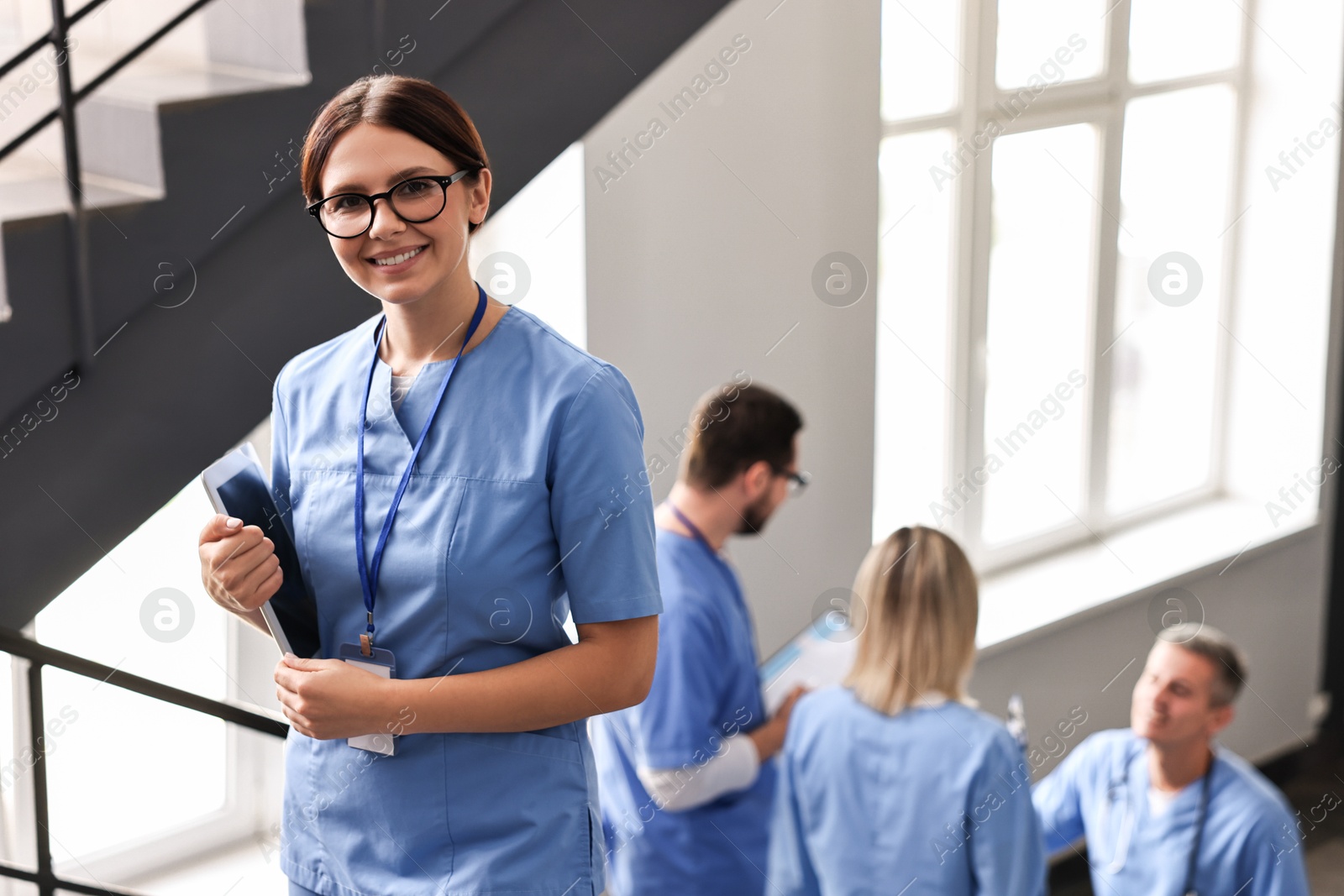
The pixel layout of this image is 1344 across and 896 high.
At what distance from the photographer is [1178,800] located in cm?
246

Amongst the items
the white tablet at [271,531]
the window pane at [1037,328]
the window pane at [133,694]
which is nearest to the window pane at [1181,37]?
the window pane at [1037,328]

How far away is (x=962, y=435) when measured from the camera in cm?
354

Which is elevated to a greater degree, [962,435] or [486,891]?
[962,435]

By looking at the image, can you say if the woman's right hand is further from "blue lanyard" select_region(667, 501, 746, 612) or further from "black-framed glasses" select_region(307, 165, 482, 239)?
"blue lanyard" select_region(667, 501, 746, 612)

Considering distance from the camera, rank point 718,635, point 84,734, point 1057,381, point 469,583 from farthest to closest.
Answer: point 1057,381 → point 84,734 → point 718,635 → point 469,583

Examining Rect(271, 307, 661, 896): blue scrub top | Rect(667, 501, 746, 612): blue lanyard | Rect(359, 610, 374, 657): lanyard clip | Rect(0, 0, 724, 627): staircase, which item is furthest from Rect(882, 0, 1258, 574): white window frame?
Rect(359, 610, 374, 657): lanyard clip

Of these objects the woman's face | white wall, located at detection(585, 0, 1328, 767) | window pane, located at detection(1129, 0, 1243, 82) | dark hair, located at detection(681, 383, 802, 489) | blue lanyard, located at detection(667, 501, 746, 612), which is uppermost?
window pane, located at detection(1129, 0, 1243, 82)

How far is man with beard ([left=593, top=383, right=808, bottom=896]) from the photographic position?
220cm

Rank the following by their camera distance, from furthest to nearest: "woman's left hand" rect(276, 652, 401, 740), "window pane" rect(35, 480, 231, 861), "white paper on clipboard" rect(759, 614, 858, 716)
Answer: "window pane" rect(35, 480, 231, 861) < "white paper on clipboard" rect(759, 614, 858, 716) < "woman's left hand" rect(276, 652, 401, 740)

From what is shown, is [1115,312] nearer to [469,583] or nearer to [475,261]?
[475,261]

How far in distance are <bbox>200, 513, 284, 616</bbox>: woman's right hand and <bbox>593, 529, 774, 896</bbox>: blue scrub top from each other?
1043 mm

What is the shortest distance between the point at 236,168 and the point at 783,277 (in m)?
1.54

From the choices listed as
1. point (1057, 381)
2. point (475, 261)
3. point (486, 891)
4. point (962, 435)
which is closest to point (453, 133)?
point (486, 891)

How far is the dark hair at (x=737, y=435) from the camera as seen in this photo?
2.35m
